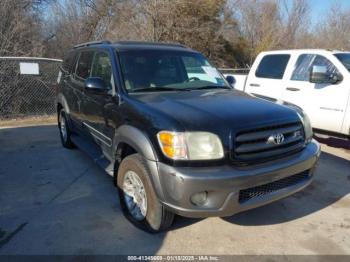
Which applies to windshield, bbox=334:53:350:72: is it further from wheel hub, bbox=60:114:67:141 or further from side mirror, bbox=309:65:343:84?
wheel hub, bbox=60:114:67:141

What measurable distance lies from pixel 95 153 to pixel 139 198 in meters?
1.61

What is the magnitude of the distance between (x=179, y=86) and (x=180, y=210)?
5.68ft

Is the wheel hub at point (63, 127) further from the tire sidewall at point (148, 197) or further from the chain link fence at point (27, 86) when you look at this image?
the chain link fence at point (27, 86)

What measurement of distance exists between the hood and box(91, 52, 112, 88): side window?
2.06 ft

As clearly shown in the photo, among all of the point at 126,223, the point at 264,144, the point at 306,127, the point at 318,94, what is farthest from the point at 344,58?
the point at 126,223

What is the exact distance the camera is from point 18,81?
991 centimetres

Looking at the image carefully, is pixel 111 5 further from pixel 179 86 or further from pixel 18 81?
pixel 179 86

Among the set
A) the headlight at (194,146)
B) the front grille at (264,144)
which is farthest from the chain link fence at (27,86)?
the front grille at (264,144)

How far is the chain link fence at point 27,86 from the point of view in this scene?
379 inches

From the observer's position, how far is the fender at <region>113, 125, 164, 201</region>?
3.21 meters

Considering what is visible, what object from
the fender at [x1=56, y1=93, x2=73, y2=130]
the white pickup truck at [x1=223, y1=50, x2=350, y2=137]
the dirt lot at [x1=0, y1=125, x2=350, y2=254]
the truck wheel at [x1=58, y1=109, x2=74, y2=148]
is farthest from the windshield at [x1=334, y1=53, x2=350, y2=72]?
the truck wheel at [x1=58, y1=109, x2=74, y2=148]

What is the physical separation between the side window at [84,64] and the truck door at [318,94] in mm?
4191

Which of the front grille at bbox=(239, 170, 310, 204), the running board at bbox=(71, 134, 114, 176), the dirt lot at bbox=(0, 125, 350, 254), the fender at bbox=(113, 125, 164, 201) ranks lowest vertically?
the dirt lot at bbox=(0, 125, 350, 254)

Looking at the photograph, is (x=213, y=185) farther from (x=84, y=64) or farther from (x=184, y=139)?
(x=84, y=64)
